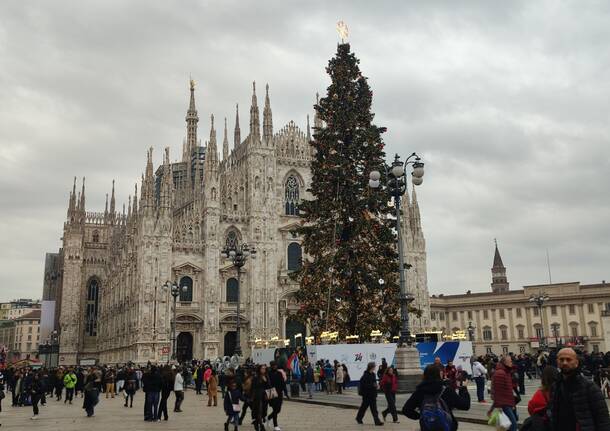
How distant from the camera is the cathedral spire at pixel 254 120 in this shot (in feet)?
182

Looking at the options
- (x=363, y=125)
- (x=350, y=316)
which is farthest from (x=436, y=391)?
(x=363, y=125)

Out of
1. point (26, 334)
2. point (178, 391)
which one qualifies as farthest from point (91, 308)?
point (178, 391)

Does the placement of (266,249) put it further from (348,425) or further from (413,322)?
(348,425)

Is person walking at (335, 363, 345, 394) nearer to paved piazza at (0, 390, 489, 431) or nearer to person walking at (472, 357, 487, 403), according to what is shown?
paved piazza at (0, 390, 489, 431)

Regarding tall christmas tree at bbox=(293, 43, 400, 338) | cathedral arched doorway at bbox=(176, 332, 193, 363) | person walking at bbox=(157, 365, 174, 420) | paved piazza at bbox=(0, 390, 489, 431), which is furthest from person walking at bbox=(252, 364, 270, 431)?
cathedral arched doorway at bbox=(176, 332, 193, 363)

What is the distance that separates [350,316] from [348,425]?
615 inches

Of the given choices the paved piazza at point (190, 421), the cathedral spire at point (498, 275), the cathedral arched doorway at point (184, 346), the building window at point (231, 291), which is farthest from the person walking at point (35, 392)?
the cathedral spire at point (498, 275)

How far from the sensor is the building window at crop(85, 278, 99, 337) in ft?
263

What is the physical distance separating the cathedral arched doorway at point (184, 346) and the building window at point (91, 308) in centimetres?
3365

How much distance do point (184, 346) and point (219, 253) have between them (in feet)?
27.1

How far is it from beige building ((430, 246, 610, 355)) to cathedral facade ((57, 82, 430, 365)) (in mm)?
24915

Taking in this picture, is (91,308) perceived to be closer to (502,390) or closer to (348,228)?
(348,228)

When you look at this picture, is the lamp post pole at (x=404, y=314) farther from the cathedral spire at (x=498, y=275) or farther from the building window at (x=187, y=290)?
the cathedral spire at (x=498, y=275)

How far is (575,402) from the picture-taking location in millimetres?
4922
